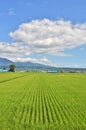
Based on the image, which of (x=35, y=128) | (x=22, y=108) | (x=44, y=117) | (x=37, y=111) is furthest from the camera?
(x=22, y=108)

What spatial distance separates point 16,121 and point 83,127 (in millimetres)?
3255

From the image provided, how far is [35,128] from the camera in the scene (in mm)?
11336

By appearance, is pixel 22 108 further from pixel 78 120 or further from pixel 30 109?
pixel 78 120

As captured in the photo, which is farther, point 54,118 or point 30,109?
point 30,109

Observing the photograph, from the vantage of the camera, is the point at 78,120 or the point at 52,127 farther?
the point at 78,120

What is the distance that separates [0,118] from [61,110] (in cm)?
430

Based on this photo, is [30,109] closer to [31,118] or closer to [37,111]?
[37,111]

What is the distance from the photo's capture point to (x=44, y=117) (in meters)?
13.7

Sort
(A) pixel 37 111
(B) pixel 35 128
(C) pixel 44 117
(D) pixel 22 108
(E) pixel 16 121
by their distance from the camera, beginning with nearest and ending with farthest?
(B) pixel 35 128 → (E) pixel 16 121 → (C) pixel 44 117 → (A) pixel 37 111 → (D) pixel 22 108

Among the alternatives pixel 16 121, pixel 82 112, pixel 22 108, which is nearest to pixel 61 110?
pixel 82 112

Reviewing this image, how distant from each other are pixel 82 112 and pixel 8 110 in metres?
4.44

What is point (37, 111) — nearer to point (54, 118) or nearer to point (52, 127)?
point (54, 118)

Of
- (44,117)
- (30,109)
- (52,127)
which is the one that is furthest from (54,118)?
(30,109)

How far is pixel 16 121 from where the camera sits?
12750 mm
